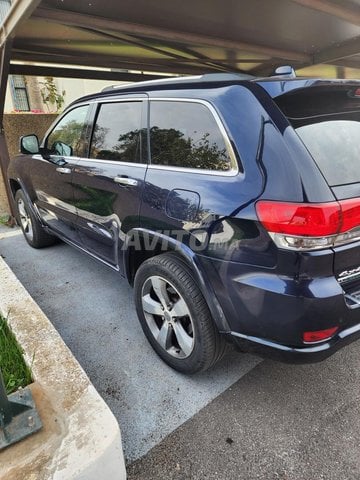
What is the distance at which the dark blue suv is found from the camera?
5.35ft

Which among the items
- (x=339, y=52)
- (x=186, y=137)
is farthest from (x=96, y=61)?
(x=186, y=137)

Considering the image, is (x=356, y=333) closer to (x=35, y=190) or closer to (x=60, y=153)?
(x=60, y=153)

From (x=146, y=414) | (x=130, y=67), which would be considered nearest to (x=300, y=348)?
(x=146, y=414)

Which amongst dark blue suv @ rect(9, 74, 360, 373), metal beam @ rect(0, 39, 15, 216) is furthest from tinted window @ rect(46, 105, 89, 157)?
metal beam @ rect(0, 39, 15, 216)

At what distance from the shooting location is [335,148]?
5.88ft

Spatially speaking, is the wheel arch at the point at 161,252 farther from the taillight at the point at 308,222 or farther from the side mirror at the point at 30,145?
the side mirror at the point at 30,145

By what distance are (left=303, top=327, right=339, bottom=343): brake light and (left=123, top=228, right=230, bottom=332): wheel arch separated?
0.42 metres

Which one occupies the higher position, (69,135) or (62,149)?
(69,135)

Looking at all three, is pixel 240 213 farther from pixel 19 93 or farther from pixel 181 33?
pixel 19 93

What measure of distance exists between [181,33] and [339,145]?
11.7 feet

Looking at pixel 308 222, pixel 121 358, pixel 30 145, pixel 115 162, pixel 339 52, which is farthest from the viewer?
pixel 339 52

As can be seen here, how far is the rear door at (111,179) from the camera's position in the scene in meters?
2.48

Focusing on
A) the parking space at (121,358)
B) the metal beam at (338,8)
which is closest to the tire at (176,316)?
the parking space at (121,358)

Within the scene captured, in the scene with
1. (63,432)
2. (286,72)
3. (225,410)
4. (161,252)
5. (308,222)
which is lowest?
(225,410)
